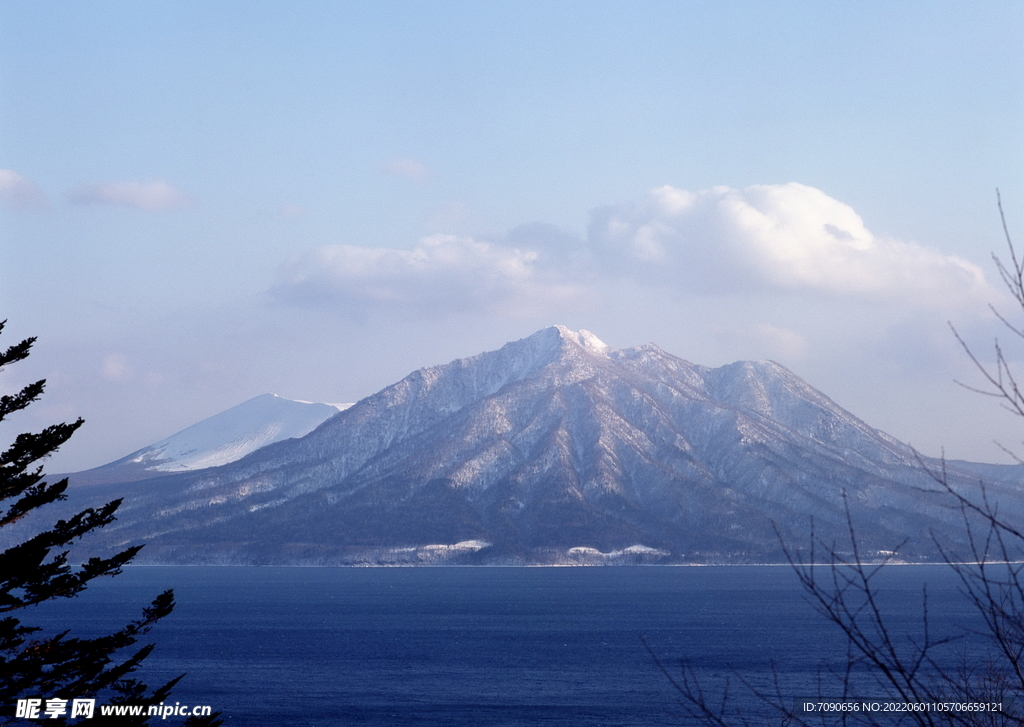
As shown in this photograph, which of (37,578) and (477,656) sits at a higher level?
(37,578)

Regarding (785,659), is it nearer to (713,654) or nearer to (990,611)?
(713,654)

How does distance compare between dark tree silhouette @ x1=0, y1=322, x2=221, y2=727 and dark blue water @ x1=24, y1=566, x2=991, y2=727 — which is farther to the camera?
dark blue water @ x1=24, y1=566, x2=991, y2=727

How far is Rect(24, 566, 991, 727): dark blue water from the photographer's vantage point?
83.2 metres

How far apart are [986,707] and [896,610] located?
17848 cm

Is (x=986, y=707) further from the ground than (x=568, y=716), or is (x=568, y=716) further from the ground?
(x=986, y=707)

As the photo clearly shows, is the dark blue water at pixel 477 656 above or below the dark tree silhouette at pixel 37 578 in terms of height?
below

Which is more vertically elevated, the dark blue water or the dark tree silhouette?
the dark tree silhouette

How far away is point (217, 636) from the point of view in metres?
143

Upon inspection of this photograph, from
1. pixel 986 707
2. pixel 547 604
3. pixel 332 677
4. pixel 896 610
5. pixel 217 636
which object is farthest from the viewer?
pixel 547 604

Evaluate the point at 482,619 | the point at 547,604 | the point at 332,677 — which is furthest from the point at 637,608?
the point at 332,677

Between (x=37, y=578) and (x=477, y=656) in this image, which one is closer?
(x=37, y=578)

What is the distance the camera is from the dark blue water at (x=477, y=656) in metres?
83.2

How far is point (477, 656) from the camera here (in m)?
117

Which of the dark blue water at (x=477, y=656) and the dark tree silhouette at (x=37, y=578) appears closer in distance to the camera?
the dark tree silhouette at (x=37, y=578)
